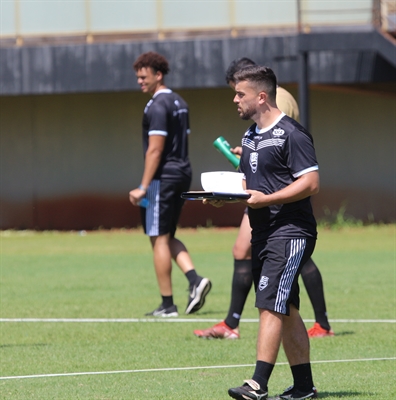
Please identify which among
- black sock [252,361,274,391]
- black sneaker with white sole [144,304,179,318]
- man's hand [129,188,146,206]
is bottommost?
black sneaker with white sole [144,304,179,318]

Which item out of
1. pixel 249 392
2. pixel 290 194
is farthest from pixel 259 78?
pixel 249 392

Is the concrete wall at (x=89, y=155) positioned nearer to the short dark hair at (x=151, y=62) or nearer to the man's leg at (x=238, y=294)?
the short dark hair at (x=151, y=62)

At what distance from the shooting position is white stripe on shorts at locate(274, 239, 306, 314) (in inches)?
223

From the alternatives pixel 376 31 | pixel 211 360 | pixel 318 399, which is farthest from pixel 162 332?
pixel 376 31

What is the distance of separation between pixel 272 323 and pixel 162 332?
3232 millimetres

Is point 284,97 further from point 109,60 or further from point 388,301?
point 109,60

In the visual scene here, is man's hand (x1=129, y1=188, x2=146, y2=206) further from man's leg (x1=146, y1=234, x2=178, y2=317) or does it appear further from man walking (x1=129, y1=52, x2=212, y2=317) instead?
man's leg (x1=146, y1=234, x2=178, y2=317)

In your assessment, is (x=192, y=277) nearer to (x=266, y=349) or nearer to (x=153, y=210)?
(x=153, y=210)

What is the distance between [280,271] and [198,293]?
13.5ft

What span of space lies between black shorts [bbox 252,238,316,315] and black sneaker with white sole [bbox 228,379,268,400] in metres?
0.44

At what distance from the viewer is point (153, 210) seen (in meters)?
9.95

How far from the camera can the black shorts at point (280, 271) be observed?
566cm

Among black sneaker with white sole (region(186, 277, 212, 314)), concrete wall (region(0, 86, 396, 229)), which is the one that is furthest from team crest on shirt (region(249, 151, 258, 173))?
concrete wall (region(0, 86, 396, 229))

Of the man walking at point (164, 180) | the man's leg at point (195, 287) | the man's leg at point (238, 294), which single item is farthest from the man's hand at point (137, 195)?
the man's leg at point (238, 294)
